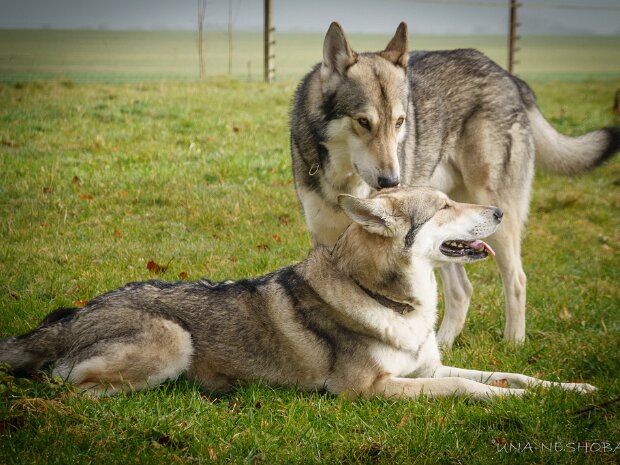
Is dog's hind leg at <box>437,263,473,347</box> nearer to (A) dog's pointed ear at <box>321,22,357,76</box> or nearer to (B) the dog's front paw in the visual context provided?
(B) the dog's front paw

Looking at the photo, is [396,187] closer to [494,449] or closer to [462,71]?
[494,449]

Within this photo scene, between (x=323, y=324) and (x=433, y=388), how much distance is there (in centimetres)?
81

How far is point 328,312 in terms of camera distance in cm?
468

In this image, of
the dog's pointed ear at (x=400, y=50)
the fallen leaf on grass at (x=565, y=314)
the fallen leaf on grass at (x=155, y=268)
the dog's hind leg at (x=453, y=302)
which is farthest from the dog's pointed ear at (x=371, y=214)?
the fallen leaf on grass at (x=155, y=268)

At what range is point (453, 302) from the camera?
6160 mm

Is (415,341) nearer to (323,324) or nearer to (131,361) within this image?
(323,324)

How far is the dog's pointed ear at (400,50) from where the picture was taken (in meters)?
5.66

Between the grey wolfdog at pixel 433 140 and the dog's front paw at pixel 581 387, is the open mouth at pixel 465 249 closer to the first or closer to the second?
the grey wolfdog at pixel 433 140

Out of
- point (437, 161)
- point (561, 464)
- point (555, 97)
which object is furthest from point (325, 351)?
point (555, 97)

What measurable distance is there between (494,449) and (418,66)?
3875 mm

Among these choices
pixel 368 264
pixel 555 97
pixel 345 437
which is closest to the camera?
pixel 345 437

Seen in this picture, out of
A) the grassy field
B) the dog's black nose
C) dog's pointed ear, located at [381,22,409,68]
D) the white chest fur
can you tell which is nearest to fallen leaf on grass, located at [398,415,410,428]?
the white chest fur

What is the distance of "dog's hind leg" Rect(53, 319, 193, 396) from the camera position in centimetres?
423

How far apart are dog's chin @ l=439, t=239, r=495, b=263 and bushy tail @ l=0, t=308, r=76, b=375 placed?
248cm
